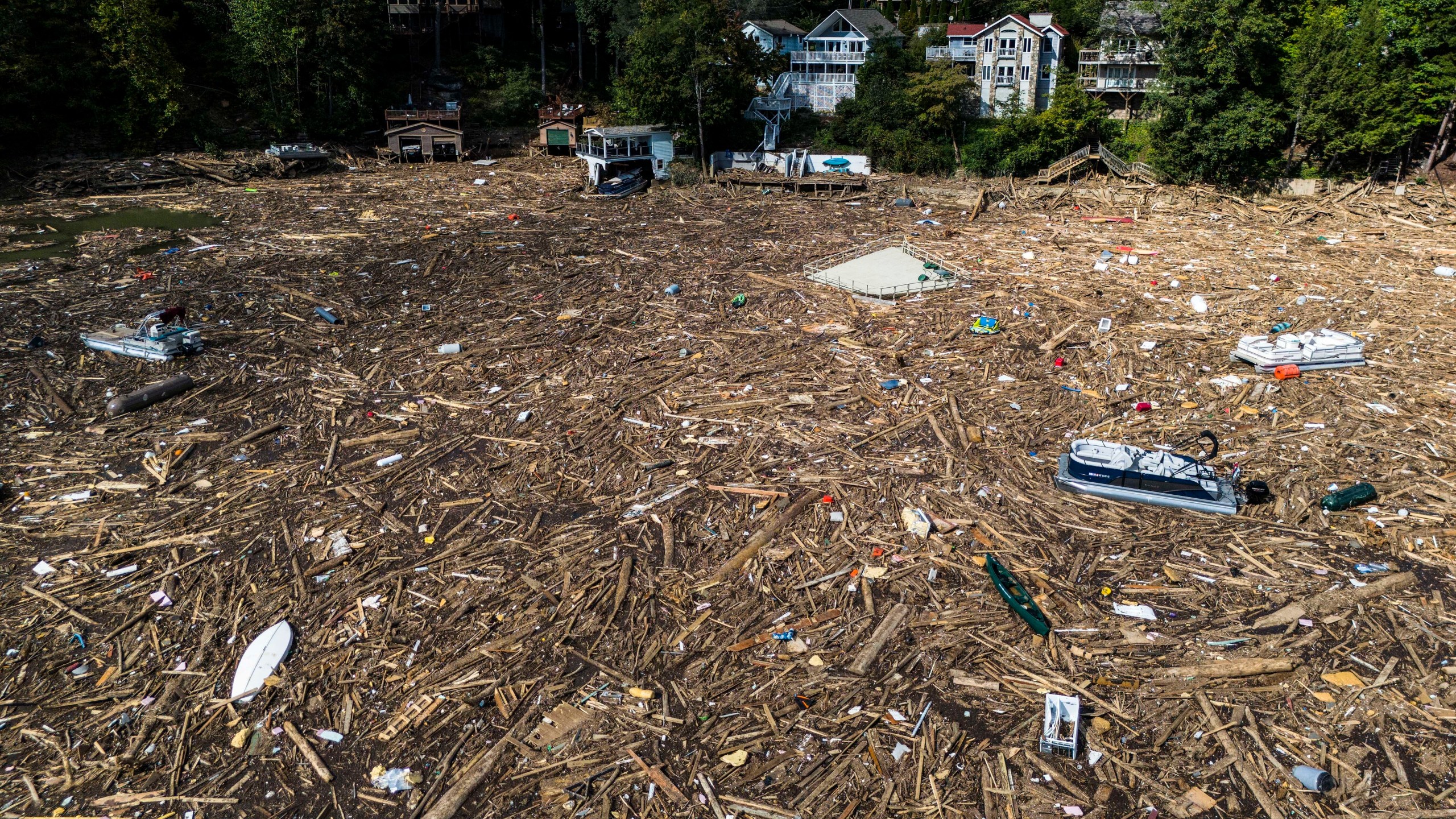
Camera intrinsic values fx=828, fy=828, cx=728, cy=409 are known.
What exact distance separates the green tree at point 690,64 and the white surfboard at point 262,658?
28.0 m

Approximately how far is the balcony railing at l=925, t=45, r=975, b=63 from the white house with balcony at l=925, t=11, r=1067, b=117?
5 cm

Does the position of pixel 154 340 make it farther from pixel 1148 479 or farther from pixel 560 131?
pixel 560 131

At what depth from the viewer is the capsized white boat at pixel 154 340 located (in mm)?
16391

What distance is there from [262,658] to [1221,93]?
33588 millimetres

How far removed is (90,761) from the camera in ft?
26.7

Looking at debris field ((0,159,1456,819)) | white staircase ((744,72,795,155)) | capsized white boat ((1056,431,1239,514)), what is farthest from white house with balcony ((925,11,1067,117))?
capsized white boat ((1056,431,1239,514))

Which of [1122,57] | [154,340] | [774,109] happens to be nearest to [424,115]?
[774,109]

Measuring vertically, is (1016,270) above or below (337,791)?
above

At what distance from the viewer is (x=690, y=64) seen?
108 feet

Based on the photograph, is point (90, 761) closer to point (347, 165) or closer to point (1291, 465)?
point (1291, 465)

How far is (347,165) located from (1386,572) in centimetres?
3708

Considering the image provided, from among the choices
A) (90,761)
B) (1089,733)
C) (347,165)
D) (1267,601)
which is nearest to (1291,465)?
(1267,601)

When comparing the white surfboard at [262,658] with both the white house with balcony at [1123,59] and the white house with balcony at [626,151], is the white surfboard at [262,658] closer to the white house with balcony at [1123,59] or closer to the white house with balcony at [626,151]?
the white house with balcony at [626,151]

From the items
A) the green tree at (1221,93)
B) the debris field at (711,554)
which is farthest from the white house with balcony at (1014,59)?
the debris field at (711,554)
